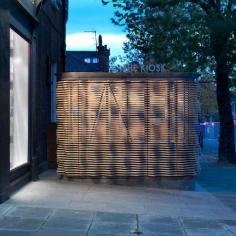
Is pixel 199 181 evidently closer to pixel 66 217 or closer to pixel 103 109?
pixel 103 109

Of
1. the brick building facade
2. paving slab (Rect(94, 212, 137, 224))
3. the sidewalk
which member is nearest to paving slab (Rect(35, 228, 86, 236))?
the sidewalk

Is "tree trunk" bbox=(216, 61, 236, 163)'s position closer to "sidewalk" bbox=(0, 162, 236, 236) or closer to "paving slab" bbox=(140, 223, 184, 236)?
"sidewalk" bbox=(0, 162, 236, 236)

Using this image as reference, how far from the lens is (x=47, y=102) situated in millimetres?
16641

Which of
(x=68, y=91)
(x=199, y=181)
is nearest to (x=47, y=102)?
(x=68, y=91)

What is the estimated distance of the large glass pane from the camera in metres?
11.5

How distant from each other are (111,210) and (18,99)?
3.53m

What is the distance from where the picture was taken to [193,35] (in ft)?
73.2

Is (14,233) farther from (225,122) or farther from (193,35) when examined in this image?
(225,122)

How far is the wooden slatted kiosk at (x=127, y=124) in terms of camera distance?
43.2ft

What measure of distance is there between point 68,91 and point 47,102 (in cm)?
349

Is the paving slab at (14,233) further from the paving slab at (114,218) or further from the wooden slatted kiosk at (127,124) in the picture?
the wooden slatted kiosk at (127,124)

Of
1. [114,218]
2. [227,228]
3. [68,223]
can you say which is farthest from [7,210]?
[227,228]

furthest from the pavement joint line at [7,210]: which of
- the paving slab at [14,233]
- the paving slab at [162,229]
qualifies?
the paving slab at [162,229]

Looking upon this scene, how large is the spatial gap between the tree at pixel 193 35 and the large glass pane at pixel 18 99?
1054cm
